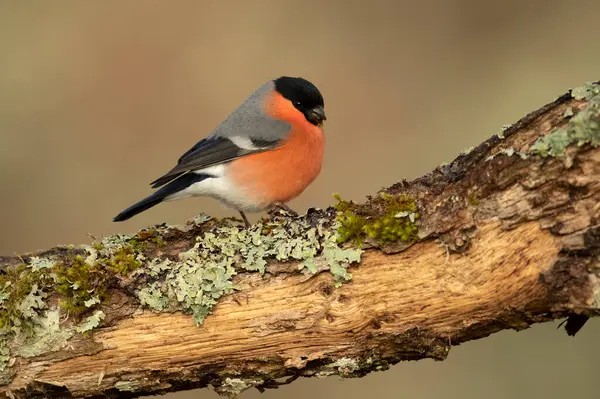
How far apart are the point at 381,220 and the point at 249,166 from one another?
6.79 ft

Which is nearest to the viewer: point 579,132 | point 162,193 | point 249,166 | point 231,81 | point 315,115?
point 579,132

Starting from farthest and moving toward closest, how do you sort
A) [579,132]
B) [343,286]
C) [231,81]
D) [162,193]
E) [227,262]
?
1. [231,81]
2. [162,193]
3. [227,262]
4. [343,286]
5. [579,132]

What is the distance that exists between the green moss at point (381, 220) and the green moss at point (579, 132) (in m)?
0.60

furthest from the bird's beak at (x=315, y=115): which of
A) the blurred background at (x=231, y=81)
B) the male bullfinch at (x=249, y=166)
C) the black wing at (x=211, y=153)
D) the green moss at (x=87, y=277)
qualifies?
the green moss at (x=87, y=277)

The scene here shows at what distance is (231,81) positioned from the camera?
8.65m

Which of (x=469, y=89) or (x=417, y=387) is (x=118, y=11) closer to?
(x=469, y=89)

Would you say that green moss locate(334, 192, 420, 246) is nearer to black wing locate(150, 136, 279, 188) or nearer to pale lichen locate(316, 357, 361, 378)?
pale lichen locate(316, 357, 361, 378)

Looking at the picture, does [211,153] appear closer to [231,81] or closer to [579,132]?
[579,132]

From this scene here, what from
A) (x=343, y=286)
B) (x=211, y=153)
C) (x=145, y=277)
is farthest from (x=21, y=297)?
(x=211, y=153)

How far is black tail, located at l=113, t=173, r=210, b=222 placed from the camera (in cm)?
496

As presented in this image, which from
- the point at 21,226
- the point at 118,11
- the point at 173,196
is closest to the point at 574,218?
the point at 173,196

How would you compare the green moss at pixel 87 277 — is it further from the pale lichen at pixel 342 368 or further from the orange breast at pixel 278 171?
the orange breast at pixel 278 171

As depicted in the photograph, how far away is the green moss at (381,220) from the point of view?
3223 millimetres

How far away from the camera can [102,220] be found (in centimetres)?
749
